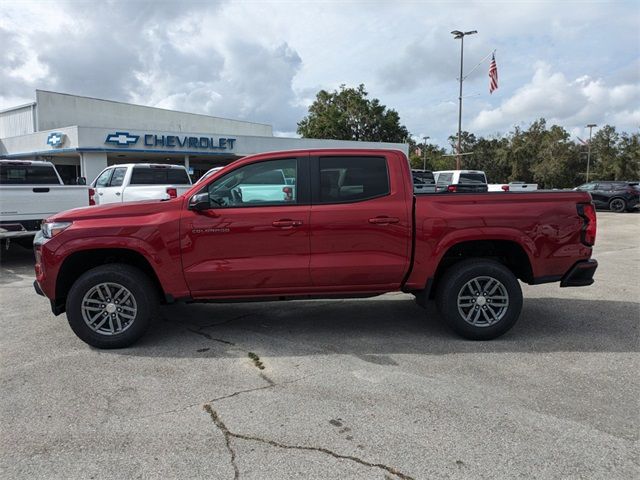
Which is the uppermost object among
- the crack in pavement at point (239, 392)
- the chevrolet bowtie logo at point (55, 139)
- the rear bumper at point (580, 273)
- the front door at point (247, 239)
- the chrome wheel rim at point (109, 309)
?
the chevrolet bowtie logo at point (55, 139)

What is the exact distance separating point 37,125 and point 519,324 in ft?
132

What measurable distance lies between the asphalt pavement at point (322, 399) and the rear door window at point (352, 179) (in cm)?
147

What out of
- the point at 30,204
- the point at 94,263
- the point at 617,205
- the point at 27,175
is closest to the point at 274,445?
the point at 94,263

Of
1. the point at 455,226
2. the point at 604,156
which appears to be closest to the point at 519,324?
the point at 455,226

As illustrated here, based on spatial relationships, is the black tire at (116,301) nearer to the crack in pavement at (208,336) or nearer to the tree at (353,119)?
the crack in pavement at (208,336)

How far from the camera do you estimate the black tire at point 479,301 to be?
4.86 m

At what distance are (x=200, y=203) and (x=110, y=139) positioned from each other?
28189 millimetres

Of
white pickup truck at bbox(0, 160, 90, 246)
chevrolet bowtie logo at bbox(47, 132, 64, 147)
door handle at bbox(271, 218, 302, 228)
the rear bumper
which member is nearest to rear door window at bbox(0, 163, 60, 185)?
white pickup truck at bbox(0, 160, 90, 246)

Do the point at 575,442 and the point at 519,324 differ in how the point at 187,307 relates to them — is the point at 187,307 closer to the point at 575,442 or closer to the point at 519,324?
the point at 519,324

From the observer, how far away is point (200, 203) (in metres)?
4.62

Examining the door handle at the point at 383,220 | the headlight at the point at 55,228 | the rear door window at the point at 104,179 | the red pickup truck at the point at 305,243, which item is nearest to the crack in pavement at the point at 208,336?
the red pickup truck at the point at 305,243

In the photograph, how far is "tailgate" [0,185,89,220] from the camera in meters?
8.42

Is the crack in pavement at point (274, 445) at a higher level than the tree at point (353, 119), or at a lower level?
lower

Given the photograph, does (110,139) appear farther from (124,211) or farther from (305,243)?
(305,243)
